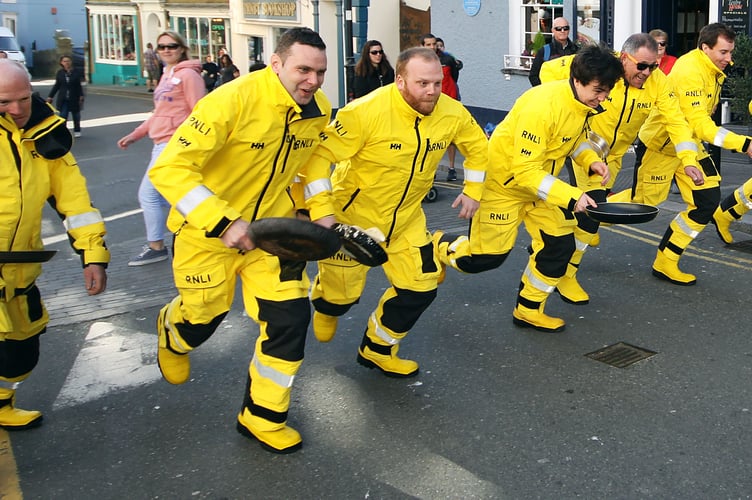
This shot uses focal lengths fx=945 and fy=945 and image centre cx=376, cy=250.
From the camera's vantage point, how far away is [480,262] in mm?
6312

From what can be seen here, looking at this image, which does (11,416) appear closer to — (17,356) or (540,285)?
(17,356)

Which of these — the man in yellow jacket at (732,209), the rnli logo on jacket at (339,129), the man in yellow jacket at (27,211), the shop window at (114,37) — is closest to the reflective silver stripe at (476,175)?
the rnli logo on jacket at (339,129)

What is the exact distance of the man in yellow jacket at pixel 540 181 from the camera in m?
5.63

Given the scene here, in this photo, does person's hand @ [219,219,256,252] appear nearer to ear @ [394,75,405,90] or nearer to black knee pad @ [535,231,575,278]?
ear @ [394,75,405,90]

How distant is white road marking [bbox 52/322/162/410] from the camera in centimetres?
539

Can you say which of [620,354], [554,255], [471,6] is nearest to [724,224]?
[554,255]

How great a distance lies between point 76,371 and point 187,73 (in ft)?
11.1

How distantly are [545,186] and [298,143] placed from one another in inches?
69.2

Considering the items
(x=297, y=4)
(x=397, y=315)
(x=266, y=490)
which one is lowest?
(x=266, y=490)

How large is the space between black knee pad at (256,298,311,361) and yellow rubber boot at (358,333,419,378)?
1088mm

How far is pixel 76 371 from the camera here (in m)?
5.76

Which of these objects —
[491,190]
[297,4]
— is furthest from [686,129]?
[297,4]

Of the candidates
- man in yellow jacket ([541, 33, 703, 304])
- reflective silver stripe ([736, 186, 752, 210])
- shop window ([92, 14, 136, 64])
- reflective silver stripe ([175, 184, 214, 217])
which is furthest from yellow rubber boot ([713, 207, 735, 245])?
shop window ([92, 14, 136, 64])

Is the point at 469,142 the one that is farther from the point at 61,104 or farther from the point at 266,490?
the point at 61,104
